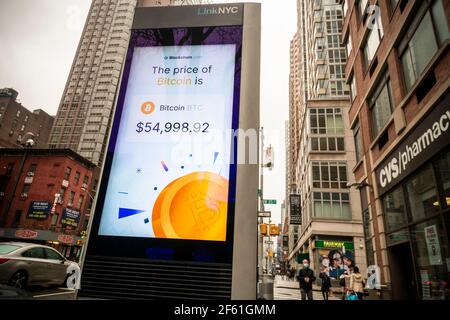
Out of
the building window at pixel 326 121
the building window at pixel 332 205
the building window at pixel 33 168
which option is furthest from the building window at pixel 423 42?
the building window at pixel 33 168

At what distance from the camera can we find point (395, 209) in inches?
407

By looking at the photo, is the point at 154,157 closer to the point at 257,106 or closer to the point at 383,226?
the point at 257,106

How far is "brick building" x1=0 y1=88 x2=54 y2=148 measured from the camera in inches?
2665

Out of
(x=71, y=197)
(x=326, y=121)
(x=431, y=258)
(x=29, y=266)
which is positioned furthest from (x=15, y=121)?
(x=431, y=258)

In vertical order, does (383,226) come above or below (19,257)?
above

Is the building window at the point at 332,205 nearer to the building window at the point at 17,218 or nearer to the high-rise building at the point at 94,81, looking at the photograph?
the building window at the point at 17,218

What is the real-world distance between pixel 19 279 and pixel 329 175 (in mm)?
30419

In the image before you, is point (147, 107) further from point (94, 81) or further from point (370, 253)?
point (94, 81)

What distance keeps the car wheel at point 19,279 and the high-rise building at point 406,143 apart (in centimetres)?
1138

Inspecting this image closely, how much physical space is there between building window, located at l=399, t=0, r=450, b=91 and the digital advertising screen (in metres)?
7.47

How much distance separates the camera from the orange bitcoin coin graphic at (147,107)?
350 cm

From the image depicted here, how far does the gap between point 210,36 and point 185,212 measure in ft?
8.07
